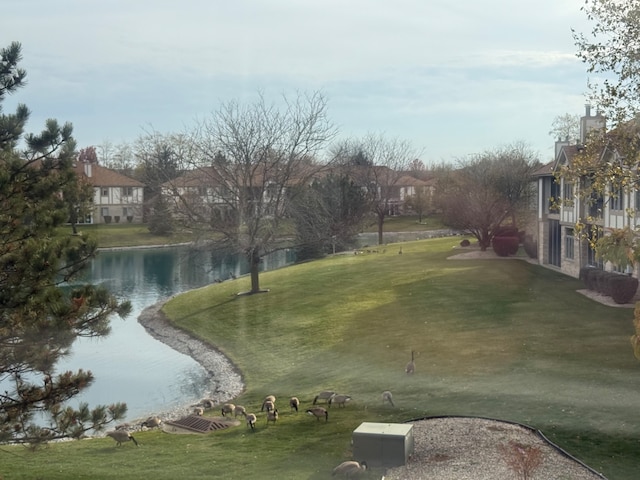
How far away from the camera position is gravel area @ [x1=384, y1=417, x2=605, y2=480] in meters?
10.0

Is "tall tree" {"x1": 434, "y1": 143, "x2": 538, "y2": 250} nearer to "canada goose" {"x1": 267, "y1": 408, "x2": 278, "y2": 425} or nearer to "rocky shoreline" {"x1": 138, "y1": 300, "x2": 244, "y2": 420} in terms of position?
"rocky shoreline" {"x1": 138, "y1": 300, "x2": 244, "y2": 420}

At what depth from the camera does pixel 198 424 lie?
14570 millimetres

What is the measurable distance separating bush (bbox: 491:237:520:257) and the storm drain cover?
2421 centimetres

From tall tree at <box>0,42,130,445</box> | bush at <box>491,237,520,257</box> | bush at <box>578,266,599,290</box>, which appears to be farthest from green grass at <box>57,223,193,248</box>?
tall tree at <box>0,42,130,445</box>

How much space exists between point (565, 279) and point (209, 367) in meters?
14.9

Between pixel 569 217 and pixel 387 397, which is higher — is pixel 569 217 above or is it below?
above

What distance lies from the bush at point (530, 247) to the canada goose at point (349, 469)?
26530mm

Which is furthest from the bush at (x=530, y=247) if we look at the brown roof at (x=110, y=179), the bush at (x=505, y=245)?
the brown roof at (x=110, y=179)

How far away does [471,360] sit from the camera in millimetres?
17438

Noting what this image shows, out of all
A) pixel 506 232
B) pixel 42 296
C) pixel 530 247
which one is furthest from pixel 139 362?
pixel 506 232

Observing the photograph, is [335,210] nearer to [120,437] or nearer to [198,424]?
[198,424]

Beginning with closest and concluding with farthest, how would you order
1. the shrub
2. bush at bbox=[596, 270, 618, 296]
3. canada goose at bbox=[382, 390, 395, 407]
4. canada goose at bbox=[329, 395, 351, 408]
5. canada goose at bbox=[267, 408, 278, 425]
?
canada goose at bbox=[267, 408, 278, 425], canada goose at bbox=[382, 390, 395, 407], canada goose at bbox=[329, 395, 351, 408], bush at bbox=[596, 270, 618, 296], the shrub

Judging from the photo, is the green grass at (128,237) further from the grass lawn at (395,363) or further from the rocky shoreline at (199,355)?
the rocky shoreline at (199,355)

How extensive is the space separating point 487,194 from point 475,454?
2953cm
